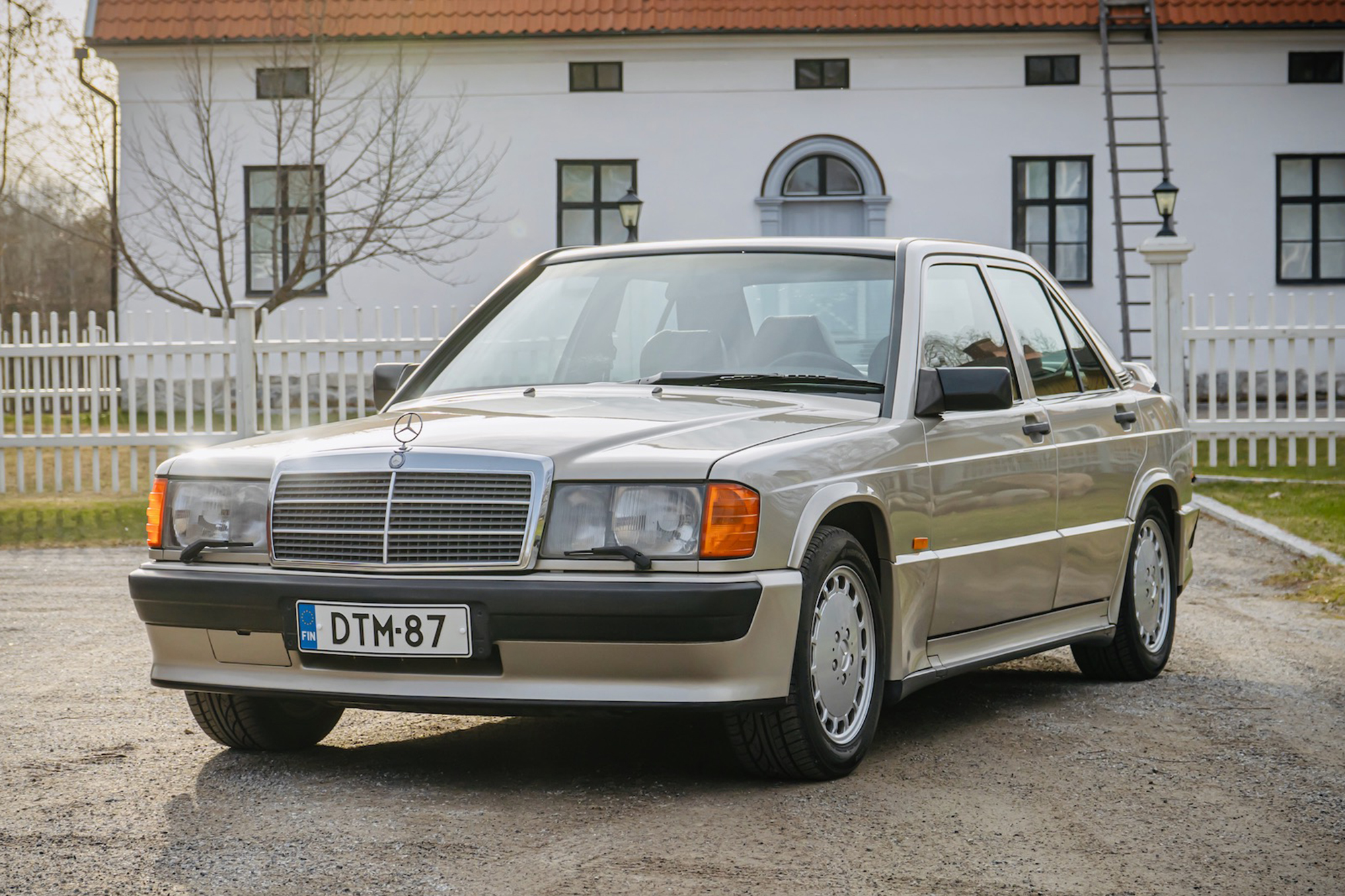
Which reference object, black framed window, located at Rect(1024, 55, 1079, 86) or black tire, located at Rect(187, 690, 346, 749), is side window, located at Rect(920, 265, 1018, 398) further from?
black framed window, located at Rect(1024, 55, 1079, 86)

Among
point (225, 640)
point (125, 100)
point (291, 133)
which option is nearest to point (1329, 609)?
point (225, 640)

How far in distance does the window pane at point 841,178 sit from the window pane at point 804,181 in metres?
0.20

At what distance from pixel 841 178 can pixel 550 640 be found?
2383 cm

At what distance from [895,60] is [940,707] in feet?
73.6

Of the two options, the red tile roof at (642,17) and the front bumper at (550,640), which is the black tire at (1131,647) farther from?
the red tile roof at (642,17)

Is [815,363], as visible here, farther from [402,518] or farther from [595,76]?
[595,76]

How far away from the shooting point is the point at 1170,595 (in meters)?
7.20

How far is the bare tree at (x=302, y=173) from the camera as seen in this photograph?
26.7m

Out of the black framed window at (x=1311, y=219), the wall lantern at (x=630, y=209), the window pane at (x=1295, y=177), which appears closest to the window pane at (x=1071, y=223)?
the black framed window at (x=1311, y=219)

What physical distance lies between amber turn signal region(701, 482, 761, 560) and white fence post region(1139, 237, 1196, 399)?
38.3ft

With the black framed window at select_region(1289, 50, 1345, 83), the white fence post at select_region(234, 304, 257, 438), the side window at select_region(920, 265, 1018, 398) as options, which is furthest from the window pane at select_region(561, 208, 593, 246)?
the side window at select_region(920, 265, 1018, 398)

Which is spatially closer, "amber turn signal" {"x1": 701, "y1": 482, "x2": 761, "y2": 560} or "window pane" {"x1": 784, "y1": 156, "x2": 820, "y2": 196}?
"amber turn signal" {"x1": 701, "y1": 482, "x2": 761, "y2": 560}

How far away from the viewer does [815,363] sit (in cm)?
553

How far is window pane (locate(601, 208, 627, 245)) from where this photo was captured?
27812mm
